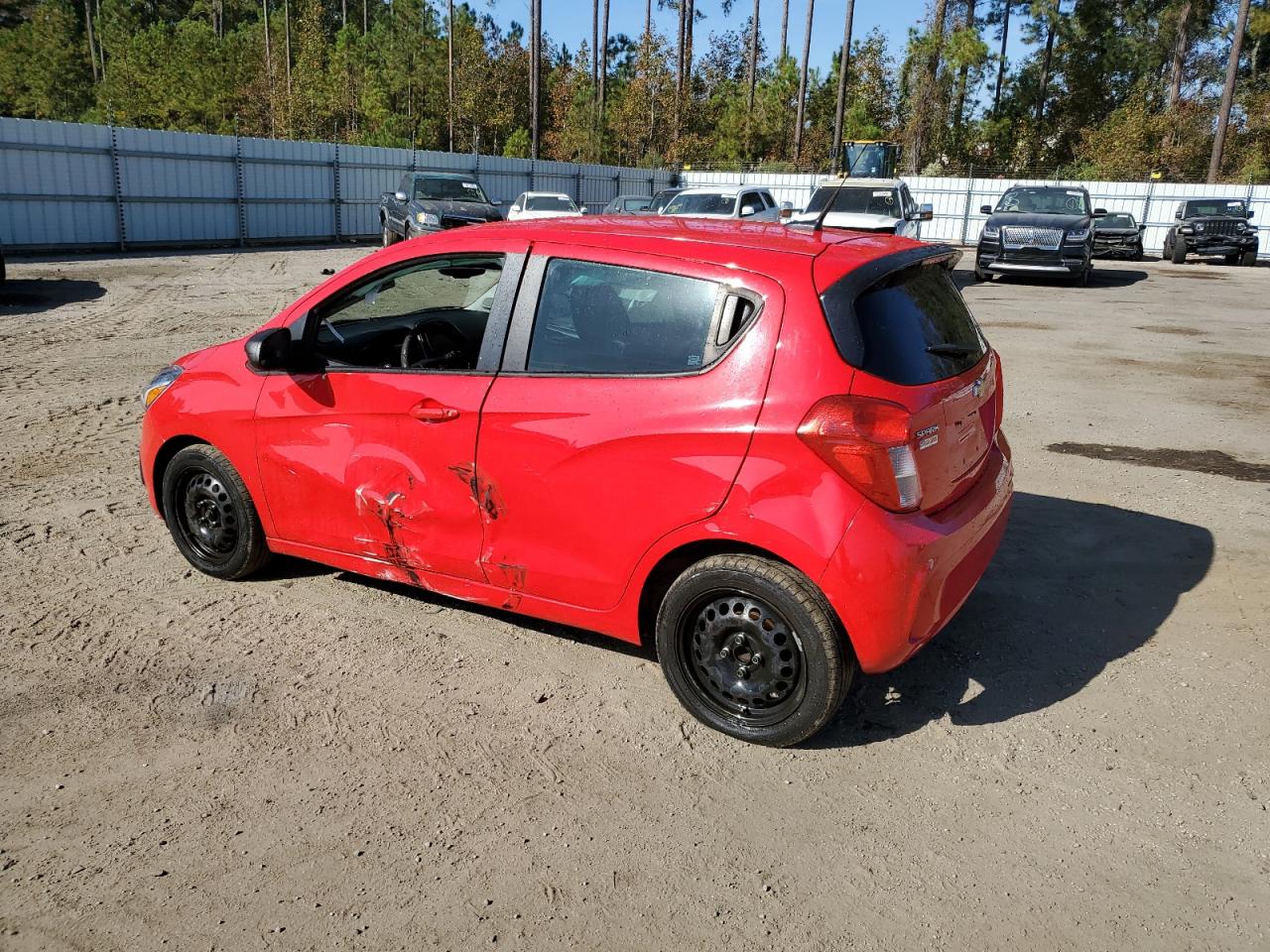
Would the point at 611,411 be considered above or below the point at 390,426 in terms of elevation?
above

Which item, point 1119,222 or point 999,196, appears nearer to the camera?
point 1119,222

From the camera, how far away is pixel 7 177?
20.1 metres

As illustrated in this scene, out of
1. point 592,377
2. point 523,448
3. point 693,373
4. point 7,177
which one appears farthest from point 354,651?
point 7,177

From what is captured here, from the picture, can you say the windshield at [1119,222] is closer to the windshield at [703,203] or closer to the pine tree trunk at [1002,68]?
the windshield at [703,203]

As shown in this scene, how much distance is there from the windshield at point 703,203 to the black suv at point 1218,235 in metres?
16.3

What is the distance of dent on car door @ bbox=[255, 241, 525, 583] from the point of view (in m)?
3.84

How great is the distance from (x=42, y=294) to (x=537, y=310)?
13.9m

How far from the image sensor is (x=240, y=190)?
2502cm

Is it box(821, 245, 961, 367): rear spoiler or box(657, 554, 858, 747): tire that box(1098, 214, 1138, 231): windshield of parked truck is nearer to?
box(821, 245, 961, 367): rear spoiler

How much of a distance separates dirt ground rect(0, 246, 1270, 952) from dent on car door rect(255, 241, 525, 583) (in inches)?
17.4

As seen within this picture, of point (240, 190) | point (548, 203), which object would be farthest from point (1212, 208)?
point (240, 190)

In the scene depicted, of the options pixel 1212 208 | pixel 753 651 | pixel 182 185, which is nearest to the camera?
pixel 753 651

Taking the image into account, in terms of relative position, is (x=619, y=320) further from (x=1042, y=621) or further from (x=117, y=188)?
(x=117, y=188)

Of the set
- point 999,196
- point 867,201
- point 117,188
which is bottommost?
point 117,188
